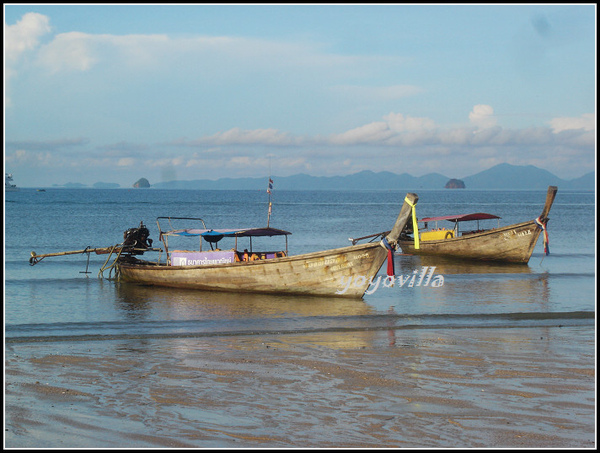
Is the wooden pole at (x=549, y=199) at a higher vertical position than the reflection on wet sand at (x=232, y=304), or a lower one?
higher

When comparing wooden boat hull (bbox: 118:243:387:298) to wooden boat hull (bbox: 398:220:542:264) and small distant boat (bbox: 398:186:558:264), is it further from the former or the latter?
wooden boat hull (bbox: 398:220:542:264)

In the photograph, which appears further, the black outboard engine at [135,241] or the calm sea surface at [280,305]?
the black outboard engine at [135,241]

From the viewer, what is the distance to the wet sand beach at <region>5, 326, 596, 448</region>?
25.0 ft

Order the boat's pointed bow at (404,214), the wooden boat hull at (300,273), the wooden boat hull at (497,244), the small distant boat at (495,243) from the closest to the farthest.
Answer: the boat's pointed bow at (404,214) → the wooden boat hull at (300,273) → the small distant boat at (495,243) → the wooden boat hull at (497,244)

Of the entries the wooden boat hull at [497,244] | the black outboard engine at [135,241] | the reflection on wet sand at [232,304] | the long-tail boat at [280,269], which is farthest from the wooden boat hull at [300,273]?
the wooden boat hull at [497,244]

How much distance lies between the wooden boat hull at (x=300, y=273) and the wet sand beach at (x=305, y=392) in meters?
5.25

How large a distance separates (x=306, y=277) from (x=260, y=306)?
6.06 ft

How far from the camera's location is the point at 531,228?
30078 millimetres

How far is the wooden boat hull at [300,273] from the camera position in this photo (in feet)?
61.9

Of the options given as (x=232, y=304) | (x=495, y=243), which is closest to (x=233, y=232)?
(x=232, y=304)

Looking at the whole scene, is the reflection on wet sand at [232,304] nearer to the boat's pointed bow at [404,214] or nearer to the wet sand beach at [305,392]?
the boat's pointed bow at [404,214]

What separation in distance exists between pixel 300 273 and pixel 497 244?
591 inches

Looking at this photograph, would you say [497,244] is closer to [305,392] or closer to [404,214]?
[404,214]

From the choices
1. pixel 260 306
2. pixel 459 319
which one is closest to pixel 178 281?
pixel 260 306
